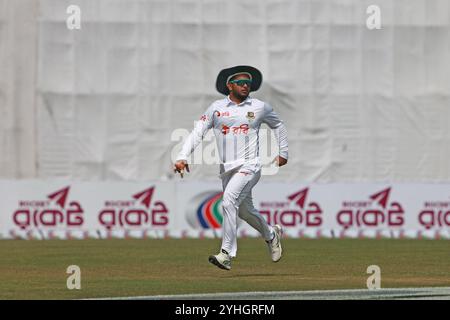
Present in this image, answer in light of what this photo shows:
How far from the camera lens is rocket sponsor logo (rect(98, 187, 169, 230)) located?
1118 inches

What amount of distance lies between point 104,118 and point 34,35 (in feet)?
8.93

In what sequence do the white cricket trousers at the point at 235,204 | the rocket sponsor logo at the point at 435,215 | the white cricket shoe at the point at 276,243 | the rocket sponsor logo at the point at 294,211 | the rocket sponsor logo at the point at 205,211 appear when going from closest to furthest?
the white cricket trousers at the point at 235,204, the white cricket shoe at the point at 276,243, the rocket sponsor logo at the point at 205,211, the rocket sponsor logo at the point at 294,211, the rocket sponsor logo at the point at 435,215

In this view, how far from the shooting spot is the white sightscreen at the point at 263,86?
32.0m

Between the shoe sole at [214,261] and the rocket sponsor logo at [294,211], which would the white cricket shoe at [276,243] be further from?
the rocket sponsor logo at [294,211]

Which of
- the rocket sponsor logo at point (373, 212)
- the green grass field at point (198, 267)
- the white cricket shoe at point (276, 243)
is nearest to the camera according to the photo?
the green grass field at point (198, 267)

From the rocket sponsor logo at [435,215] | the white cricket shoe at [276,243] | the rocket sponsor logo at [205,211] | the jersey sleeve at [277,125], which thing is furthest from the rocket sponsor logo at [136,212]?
the jersey sleeve at [277,125]

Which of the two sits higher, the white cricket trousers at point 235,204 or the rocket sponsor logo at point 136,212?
the white cricket trousers at point 235,204

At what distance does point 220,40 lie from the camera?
107ft

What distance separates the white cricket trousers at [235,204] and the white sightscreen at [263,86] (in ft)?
55.3

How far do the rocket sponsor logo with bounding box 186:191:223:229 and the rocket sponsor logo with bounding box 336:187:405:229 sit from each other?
2.80 meters

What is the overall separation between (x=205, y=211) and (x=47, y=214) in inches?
139

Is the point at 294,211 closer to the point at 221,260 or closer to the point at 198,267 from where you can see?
the point at 198,267

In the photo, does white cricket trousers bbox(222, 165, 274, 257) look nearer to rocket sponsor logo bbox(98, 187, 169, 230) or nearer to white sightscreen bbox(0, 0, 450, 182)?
rocket sponsor logo bbox(98, 187, 169, 230)

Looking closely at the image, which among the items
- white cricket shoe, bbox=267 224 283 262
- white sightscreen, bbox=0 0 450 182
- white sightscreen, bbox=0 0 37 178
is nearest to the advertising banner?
white sightscreen, bbox=0 0 37 178
